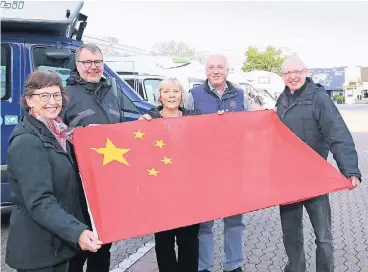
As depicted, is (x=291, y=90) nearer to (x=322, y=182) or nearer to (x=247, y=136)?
(x=247, y=136)

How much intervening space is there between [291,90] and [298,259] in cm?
139

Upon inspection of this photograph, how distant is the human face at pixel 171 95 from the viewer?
364 cm

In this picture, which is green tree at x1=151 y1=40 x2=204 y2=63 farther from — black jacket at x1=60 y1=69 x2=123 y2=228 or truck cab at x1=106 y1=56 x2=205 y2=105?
black jacket at x1=60 y1=69 x2=123 y2=228

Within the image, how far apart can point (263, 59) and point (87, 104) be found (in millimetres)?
55727

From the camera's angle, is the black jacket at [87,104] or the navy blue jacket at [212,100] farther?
the navy blue jacket at [212,100]

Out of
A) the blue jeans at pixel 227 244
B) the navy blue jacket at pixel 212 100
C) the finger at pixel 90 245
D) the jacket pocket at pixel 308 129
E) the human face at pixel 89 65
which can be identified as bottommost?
the blue jeans at pixel 227 244

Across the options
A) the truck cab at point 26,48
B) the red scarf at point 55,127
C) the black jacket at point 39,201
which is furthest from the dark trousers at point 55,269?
the truck cab at point 26,48

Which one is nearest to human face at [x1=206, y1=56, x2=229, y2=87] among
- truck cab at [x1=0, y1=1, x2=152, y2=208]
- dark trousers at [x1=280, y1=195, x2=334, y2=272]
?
dark trousers at [x1=280, y1=195, x2=334, y2=272]

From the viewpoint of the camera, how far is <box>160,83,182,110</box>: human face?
3.64 m

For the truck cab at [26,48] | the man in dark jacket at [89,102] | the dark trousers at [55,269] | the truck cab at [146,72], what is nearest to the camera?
the dark trousers at [55,269]

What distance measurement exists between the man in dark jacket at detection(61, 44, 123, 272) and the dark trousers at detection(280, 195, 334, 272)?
1464mm

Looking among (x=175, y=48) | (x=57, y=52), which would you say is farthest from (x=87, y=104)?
(x=175, y=48)

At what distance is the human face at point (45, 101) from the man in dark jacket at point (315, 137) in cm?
187

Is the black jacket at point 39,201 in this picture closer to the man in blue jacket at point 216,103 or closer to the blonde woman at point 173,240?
the blonde woman at point 173,240
